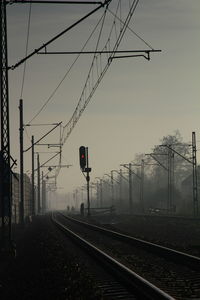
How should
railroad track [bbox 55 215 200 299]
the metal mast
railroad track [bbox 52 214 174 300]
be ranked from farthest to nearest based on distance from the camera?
the metal mast
railroad track [bbox 55 215 200 299]
railroad track [bbox 52 214 174 300]

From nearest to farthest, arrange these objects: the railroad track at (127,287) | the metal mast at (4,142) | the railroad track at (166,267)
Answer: the railroad track at (127,287)
the railroad track at (166,267)
the metal mast at (4,142)

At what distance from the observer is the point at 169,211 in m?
72.7

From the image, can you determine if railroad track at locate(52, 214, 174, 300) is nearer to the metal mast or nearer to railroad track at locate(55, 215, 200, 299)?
railroad track at locate(55, 215, 200, 299)

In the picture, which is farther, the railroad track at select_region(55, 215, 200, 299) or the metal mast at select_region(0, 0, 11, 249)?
the metal mast at select_region(0, 0, 11, 249)

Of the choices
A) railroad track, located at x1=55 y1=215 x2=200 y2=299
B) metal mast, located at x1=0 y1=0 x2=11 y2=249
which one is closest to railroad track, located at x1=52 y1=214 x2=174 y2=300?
railroad track, located at x1=55 y1=215 x2=200 y2=299

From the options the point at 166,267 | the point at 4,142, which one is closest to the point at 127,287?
the point at 166,267

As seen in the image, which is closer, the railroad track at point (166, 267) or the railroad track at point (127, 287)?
the railroad track at point (127, 287)

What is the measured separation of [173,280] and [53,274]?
270 centimetres

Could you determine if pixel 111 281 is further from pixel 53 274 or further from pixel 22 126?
pixel 22 126

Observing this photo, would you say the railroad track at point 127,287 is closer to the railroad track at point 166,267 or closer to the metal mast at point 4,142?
the railroad track at point 166,267

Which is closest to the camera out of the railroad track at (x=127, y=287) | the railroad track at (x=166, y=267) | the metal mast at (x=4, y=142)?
the railroad track at (x=127, y=287)

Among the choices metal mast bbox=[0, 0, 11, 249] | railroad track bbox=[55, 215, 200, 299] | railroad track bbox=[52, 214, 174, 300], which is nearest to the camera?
railroad track bbox=[52, 214, 174, 300]

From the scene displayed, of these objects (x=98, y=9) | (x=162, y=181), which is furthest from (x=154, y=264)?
(x=162, y=181)

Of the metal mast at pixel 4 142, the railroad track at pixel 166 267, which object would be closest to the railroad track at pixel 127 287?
the railroad track at pixel 166 267
